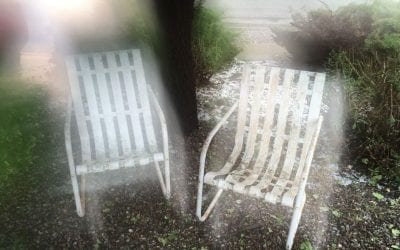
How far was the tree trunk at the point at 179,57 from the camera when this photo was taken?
143 inches

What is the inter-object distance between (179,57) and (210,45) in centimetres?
246

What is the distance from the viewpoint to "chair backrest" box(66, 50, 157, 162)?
3395 millimetres

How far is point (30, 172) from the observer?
385cm

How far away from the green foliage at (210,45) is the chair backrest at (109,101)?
2.14 m

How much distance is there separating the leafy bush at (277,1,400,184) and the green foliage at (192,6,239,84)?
1.13 meters

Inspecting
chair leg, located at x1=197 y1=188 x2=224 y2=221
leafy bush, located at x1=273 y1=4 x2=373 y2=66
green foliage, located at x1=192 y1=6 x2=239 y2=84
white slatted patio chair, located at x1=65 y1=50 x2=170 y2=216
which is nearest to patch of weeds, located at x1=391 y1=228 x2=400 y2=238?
chair leg, located at x1=197 y1=188 x2=224 y2=221

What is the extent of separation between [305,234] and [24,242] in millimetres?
2400

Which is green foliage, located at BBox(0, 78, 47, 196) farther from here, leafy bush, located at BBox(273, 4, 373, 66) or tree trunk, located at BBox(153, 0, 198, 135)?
leafy bush, located at BBox(273, 4, 373, 66)

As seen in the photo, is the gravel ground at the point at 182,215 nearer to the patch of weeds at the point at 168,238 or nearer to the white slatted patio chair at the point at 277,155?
the patch of weeds at the point at 168,238

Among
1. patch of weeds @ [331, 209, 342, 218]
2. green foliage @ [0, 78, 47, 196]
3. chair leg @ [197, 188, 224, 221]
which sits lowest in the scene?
patch of weeds @ [331, 209, 342, 218]

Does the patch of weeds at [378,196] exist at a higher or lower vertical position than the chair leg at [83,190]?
lower

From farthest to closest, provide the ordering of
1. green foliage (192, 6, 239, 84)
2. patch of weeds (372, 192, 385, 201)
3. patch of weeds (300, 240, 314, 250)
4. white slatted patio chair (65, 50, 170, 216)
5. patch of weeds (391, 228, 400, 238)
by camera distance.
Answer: green foliage (192, 6, 239, 84) → patch of weeds (372, 192, 385, 201) → white slatted patio chair (65, 50, 170, 216) → patch of weeds (391, 228, 400, 238) → patch of weeds (300, 240, 314, 250)

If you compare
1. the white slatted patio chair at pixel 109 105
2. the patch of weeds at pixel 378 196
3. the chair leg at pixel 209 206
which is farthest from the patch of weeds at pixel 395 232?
the white slatted patio chair at pixel 109 105

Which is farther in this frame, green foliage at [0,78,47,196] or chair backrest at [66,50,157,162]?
green foliage at [0,78,47,196]
